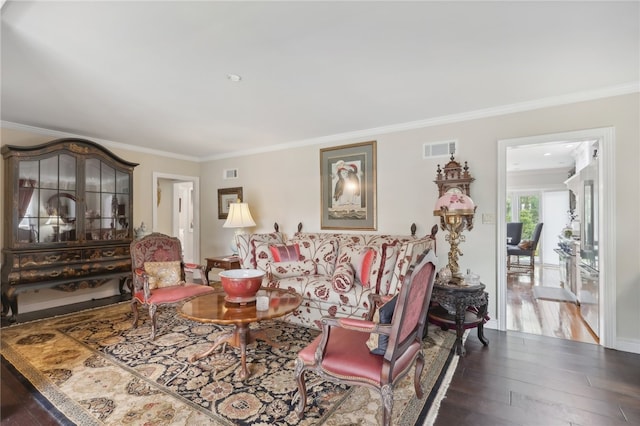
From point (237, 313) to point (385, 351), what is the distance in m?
1.20

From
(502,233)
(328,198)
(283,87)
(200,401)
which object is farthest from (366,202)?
(200,401)

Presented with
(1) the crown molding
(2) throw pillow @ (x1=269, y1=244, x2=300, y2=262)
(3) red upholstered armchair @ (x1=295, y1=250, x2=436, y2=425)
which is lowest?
(3) red upholstered armchair @ (x1=295, y1=250, x2=436, y2=425)

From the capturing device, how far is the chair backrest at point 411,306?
1.54 metres

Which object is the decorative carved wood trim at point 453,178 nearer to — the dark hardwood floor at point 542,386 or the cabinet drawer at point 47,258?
the dark hardwood floor at point 542,386

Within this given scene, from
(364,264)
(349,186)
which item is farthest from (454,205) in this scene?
(349,186)

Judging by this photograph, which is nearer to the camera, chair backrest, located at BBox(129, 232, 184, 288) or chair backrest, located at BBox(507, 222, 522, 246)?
chair backrest, located at BBox(129, 232, 184, 288)

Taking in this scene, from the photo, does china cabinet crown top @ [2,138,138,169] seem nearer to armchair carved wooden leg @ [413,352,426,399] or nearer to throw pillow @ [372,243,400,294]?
throw pillow @ [372,243,400,294]

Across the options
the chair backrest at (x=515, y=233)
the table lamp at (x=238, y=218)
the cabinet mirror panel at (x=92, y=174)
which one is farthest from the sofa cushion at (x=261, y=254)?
the chair backrest at (x=515, y=233)

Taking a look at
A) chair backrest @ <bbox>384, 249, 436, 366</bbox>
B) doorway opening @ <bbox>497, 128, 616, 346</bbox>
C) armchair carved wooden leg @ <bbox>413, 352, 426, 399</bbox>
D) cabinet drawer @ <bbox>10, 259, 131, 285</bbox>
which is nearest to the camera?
chair backrest @ <bbox>384, 249, 436, 366</bbox>

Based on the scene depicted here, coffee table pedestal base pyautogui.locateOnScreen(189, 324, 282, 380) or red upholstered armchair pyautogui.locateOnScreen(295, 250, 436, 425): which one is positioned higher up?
red upholstered armchair pyautogui.locateOnScreen(295, 250, 436, 425)

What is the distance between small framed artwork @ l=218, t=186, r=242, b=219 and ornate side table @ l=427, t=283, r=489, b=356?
3915 mm

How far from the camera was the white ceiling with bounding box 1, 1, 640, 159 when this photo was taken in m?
1.79

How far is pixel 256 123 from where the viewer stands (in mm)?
3916

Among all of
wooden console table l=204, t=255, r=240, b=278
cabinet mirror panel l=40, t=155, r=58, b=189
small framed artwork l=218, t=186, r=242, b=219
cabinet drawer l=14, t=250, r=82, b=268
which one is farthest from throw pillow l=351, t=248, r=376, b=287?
cabinet mirror panel l=40, t=155, r=58, b=189
